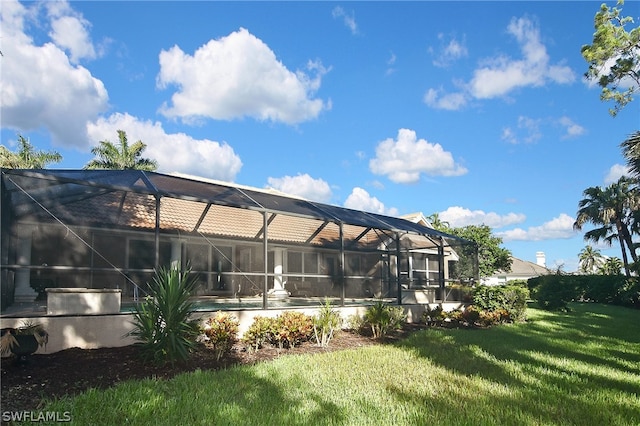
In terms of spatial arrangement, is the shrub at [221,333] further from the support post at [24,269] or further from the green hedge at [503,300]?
the green hedge at [503,300]

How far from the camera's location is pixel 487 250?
118 feet

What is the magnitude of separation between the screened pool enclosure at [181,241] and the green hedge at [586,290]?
5.44 meters

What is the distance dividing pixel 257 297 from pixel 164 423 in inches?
401

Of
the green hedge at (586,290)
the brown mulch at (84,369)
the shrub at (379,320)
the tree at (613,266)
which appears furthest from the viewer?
the tree at (613,266)

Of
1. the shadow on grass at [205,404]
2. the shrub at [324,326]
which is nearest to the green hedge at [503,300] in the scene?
the shrub at [324,326]

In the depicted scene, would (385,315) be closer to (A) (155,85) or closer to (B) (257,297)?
(B) (257,297)

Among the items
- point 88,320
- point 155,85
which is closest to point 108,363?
point 88,320

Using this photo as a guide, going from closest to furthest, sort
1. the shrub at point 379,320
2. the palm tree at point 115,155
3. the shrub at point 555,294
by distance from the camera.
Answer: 1. the shrub at point 379,320
2. the shrub at point 555,294
3. the palm tree at point 115,155

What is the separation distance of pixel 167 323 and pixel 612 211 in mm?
31684

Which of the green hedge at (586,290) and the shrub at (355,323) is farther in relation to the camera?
the green hedge at (586,290)

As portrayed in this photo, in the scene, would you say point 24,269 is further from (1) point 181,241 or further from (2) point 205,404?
(2) point 205,404

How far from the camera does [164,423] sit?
4.07 metres

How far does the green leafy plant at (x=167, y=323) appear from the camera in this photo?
645cm

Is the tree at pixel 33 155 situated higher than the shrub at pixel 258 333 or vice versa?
the tree at pixel 33 155
